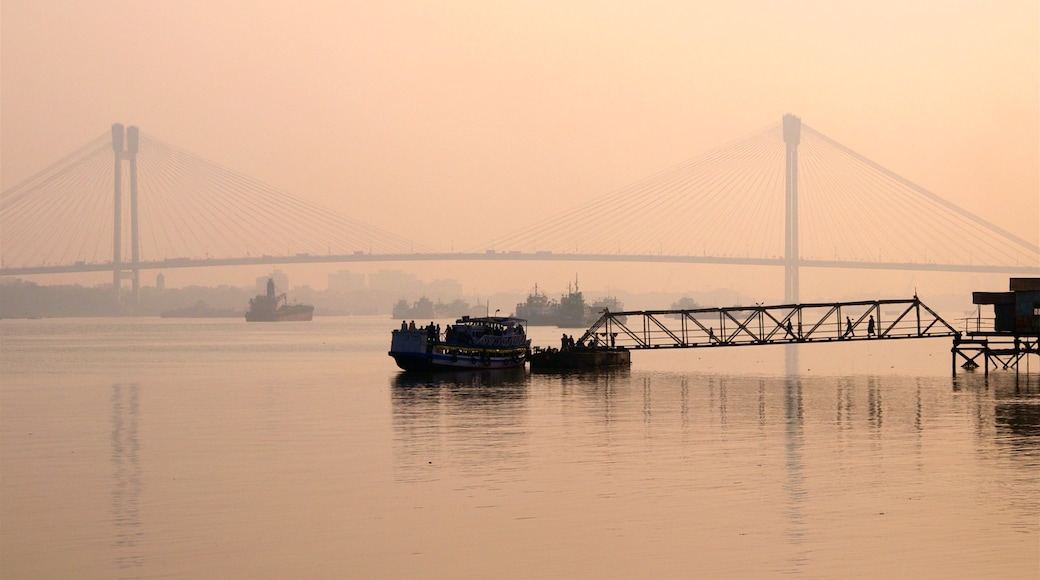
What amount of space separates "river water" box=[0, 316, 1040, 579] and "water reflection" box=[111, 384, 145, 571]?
0.28ft

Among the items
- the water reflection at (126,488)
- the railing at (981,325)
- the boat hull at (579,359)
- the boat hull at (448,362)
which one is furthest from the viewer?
the boat hull at (579,359)

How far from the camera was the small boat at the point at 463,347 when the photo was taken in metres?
73.1

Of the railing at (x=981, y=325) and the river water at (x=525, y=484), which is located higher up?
the railing at (x=981, y=325)

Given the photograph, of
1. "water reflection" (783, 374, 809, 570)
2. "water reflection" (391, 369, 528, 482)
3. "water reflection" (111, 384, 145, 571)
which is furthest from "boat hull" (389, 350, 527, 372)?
"water reflection" (783, 374, 809, 570)

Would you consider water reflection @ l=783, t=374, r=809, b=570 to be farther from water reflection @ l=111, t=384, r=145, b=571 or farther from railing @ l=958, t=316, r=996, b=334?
railing @ l=958, t=316, r=996, b=334

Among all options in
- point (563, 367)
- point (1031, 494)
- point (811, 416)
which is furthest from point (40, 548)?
point (563, 367)

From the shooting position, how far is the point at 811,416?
46.3 m

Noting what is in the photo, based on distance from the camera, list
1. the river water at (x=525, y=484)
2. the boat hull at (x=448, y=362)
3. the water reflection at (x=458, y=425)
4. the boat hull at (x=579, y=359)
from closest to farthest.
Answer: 1. the river water at (x=525, y=484)
2. the water reflection at (x=458, y=425)
3. the boat hull at (x=448, y=362)
4. the boat hull at (x=579, y=359)

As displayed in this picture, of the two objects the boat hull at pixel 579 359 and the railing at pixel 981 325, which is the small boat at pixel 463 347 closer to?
the boat hull at pixel 579 359

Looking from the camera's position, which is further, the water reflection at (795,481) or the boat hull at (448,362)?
the boat hull at (448,362)

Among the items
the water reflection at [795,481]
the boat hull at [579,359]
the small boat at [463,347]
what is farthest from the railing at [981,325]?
the small boat at [463,347]

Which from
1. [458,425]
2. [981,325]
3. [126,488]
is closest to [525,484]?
[126,488]

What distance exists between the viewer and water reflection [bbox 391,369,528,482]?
32750 millimetres

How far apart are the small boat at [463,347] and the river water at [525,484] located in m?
14.3
